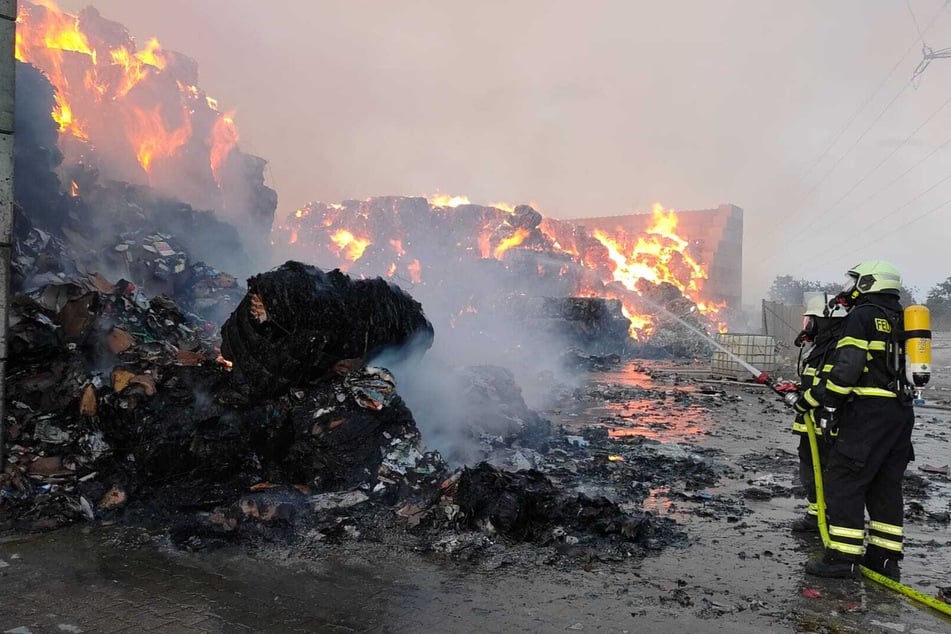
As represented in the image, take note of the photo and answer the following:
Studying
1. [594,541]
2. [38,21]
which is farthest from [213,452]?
[38,21]

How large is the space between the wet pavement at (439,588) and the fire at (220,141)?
65.6ft

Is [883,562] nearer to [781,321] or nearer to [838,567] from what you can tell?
[838,567]

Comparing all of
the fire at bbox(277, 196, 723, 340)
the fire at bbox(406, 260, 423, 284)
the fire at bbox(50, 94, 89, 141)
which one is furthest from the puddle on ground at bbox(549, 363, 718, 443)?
the fire at bbox(406, 260, 423, 284)

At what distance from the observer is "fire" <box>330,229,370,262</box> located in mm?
35531

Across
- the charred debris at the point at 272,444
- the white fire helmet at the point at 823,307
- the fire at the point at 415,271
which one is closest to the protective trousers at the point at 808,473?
the white fire helmet at the point at 823,307

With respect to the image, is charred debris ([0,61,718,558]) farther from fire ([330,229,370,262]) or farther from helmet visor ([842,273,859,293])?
fire ([330,229,370,262])

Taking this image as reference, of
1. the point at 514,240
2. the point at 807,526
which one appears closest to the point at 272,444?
the point at 807,526

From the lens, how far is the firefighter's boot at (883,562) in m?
3.68

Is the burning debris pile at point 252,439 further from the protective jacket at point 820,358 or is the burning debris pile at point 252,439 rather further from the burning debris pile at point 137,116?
the burning debris pile at point 137,116

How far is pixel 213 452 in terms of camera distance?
16.4ft

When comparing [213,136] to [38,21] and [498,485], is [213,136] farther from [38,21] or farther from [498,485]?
[498,485]

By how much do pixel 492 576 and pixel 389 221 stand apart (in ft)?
111

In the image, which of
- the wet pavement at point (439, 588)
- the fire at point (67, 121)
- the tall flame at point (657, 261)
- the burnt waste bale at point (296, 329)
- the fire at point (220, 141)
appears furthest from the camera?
the tall flame at point (657, 261)

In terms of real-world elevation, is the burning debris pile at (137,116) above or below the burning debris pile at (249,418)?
above
